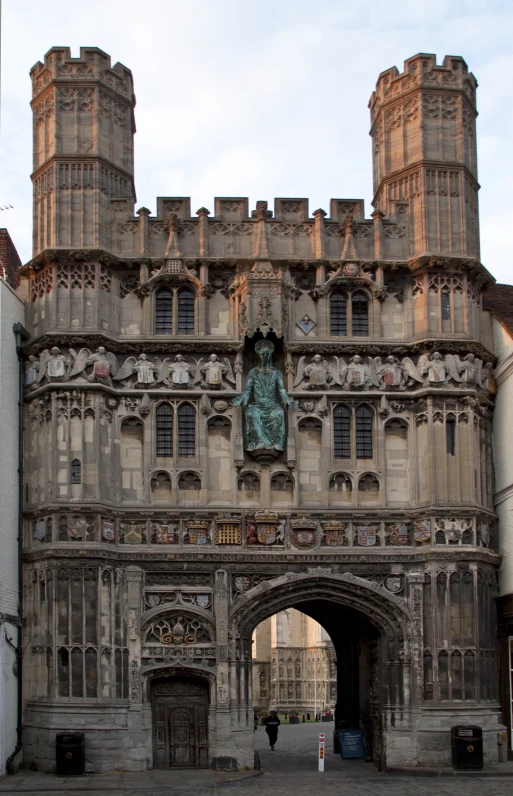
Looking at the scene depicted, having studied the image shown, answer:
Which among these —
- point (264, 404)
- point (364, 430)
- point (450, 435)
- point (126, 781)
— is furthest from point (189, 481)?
point (126, 781)

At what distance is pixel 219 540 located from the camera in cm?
3606

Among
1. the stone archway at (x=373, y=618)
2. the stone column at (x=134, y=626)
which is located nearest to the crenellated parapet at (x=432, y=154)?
the stone archway at (x=373, y=618)

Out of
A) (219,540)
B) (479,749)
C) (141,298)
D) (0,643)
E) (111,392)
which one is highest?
(141,298)

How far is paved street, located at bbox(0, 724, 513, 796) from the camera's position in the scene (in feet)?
102

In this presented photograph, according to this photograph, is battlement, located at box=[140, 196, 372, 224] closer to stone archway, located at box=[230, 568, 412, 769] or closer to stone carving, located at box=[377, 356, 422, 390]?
stone carving, located at box=[377, 356, 422, 390]

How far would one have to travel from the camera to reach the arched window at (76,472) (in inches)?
1406

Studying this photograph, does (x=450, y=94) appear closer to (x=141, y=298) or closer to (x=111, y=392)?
(x=141, y=298)

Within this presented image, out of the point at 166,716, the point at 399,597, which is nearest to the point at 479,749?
the point at 399,597

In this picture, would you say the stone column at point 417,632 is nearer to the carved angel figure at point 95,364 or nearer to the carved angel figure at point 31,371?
the carved angel figure at point 95,364

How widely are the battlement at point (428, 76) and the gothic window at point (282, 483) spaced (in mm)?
12144

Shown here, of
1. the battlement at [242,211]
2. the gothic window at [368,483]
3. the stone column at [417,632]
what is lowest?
the stone column at [417,632]

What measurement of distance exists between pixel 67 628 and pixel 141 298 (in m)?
9.74

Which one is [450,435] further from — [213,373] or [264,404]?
[213,373]

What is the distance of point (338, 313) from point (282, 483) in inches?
212
